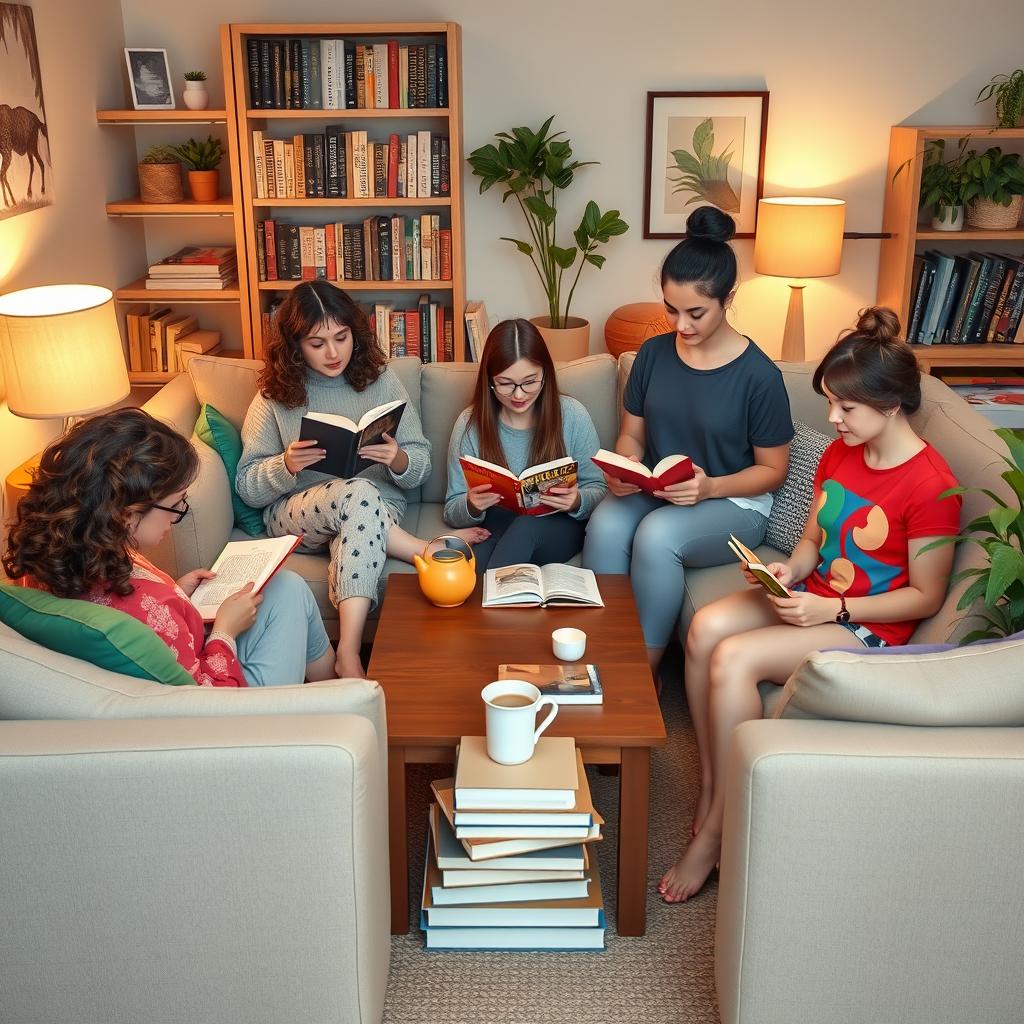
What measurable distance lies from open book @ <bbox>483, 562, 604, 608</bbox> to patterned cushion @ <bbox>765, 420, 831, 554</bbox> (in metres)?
0.53

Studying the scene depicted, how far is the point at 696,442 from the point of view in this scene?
2.98 m

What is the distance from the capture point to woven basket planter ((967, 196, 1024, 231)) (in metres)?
4.23

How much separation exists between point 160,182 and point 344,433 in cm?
194

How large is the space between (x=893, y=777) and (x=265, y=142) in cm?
340

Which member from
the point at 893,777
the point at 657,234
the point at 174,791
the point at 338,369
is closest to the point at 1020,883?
the point at 893,777

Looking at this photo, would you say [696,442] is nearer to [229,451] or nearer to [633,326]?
[229,451]

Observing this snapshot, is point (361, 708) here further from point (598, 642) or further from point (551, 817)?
point (598, 642)

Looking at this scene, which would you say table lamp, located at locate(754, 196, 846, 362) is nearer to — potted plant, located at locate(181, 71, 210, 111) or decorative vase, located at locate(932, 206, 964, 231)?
decorative vase, located at locate(932, 206, 964, 231)

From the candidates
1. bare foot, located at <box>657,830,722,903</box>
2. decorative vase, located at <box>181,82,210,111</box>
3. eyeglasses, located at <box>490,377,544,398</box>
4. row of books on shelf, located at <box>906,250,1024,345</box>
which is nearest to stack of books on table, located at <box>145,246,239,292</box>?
decorative vase, located at <box>181,82,210,111</box>

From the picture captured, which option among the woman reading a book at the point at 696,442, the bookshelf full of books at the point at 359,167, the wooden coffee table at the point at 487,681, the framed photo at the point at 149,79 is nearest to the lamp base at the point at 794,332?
the bookshelf full of books at the point at 359,167

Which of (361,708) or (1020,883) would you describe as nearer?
(1020,883)

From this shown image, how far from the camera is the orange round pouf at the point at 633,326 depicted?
169 inches

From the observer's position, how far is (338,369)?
120 inches

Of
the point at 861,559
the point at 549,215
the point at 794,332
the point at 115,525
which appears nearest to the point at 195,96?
the point at 549,215
